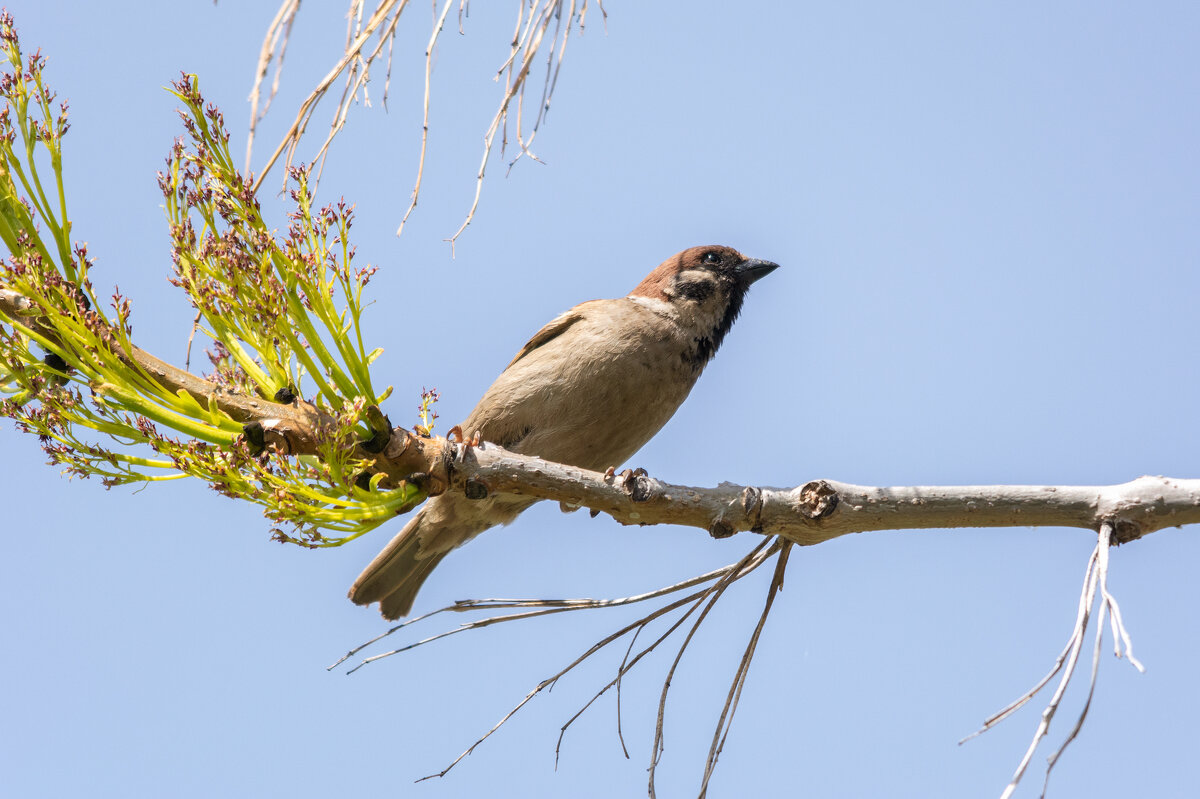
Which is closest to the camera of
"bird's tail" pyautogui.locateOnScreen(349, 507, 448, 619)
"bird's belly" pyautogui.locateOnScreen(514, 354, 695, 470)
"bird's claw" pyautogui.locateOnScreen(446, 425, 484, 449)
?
"bird's claw" pyautogui.locateOnScreen(446, 425, 484, 449)

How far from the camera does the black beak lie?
5.54 meters

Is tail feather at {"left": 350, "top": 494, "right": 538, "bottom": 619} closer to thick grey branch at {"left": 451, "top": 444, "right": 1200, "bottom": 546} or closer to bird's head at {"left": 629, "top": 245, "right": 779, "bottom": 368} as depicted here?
bird's head at {"left": 629, "top": 245, "right": 779, "bottom": 368}

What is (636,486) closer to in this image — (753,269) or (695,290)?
(695,290)

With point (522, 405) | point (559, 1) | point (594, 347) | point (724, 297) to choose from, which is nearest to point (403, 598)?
point (522, 405)

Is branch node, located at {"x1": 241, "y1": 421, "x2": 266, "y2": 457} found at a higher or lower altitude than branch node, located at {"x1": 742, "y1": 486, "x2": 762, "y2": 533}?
higher

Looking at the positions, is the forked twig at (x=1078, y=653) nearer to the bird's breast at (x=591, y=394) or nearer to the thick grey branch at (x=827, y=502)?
the thick grey branch at (x=827, y=502)

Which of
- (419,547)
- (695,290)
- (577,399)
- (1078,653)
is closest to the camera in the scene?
(1078,653)

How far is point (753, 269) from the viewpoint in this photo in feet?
18.2

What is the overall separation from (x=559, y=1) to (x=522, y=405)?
7.14ft

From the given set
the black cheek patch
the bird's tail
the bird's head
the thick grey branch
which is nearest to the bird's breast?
the bird's head

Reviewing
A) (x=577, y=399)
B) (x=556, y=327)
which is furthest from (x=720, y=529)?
(x=556, y=327)

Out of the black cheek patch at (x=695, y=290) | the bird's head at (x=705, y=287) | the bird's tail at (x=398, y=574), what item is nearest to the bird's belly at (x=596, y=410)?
the bird's head at (x=705, y=287)

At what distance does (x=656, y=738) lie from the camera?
274 centimetres

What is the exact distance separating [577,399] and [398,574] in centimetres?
122
